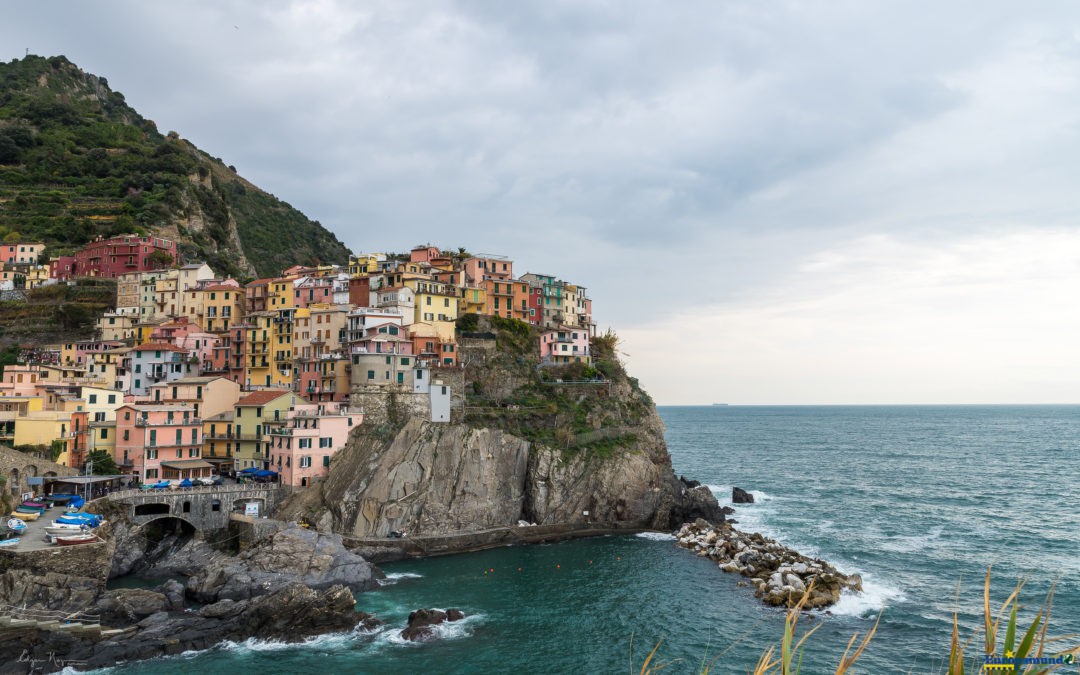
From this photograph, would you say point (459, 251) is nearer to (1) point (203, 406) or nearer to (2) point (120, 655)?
(1) point (203, 406)

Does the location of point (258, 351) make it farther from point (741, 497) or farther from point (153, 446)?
point (741, 497)

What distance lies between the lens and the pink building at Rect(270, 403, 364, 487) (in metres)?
61.6

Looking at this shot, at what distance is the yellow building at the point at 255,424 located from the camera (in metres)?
65.5

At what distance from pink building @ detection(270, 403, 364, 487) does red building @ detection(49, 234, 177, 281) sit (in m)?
45.6

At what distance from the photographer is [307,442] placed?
62.2 m

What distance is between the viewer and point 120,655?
35.8 metres

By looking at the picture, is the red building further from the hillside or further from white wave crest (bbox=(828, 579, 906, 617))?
white wave crest (bbox=(828, 579, 906, 617))

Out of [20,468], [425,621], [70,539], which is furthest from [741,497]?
[20,468]

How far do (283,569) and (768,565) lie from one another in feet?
110

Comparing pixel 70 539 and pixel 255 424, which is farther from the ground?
pixel 255 424

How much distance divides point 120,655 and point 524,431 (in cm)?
3896

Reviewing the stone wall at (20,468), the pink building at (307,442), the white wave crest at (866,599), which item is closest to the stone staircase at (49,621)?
the stone wall at (20,468)

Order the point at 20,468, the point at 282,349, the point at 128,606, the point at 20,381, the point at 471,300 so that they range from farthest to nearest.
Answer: the point at 471,300
the point at 282,349
the point at 20,381
the point at 20,468
the point at 128,606

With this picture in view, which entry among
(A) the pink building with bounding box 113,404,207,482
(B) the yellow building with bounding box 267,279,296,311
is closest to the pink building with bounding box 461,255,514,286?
(B) the yellow building with bounding box 267,279,296,311
